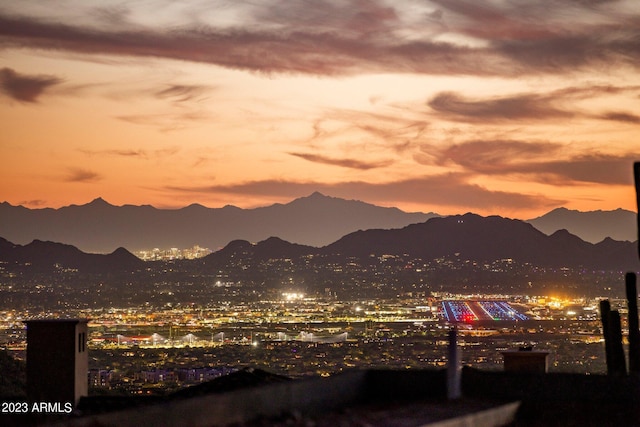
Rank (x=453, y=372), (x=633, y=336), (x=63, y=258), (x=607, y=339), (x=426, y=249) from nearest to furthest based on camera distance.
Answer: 1. (x=453, y=372)
2. (x=607, y=339)
3. (x=633, y=336)
4. (x=63, y=258)
5. (x=426, y=249)

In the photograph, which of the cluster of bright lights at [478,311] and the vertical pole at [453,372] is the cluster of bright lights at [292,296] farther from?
the vertical pole at [453,372]

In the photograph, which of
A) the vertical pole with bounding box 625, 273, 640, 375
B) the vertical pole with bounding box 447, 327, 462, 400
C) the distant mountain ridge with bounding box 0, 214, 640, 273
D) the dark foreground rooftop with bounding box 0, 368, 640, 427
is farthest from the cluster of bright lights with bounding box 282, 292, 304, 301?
the vertical pole with bounding box 447, 327, 462, 400

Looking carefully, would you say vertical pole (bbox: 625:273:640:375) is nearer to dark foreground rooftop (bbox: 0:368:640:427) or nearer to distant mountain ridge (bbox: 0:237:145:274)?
dark foreground rooftop (bbox: 0:368:640:427)

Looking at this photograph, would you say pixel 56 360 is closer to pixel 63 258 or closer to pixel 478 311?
pixel 478 311

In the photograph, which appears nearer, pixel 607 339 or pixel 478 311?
pixel 607 339

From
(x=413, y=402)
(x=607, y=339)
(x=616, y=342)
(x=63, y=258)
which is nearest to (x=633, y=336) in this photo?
(x=607, y=339)

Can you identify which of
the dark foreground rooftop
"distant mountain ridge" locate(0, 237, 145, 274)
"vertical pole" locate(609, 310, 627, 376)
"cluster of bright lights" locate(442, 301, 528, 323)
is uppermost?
"distant mountain ridge" locate(0, 237, 145, 274)

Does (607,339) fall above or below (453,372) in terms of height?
above

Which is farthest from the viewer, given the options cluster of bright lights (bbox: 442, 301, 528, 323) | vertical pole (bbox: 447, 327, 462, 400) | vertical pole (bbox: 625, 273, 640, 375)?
cluster of bright lights (bbox: 442, 301, 528, 323)

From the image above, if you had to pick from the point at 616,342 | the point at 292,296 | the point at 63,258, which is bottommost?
the point at 616,342
